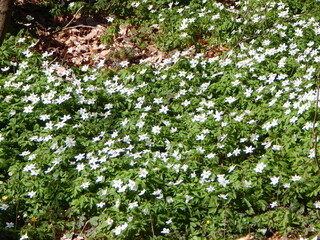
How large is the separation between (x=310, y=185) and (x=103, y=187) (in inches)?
80.3

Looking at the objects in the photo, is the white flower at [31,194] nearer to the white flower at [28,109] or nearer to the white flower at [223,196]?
the white flower at [28,109]

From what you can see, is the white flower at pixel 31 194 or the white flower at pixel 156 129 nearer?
the white flower at pixel 31 194

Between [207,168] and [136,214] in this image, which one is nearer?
[136,214]

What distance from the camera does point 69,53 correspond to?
8398 millimetres

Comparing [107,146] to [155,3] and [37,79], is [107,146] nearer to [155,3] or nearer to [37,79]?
[37,79]

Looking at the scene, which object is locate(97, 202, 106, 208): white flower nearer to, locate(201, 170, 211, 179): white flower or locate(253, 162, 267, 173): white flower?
locate(201, 170, 211, 179): white flower

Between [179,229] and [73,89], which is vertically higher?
[73,89]

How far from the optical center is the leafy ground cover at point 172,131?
4598 mm

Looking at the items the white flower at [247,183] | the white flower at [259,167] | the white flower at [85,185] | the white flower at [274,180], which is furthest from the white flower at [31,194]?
the white flower at [274,180]

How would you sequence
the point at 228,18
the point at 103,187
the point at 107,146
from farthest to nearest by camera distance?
the point at 228,18 → the point at 107,146 → the point at 103,187

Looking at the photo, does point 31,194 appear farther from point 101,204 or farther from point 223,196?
point 223,196

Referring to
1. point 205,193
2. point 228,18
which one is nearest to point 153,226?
point 205,193

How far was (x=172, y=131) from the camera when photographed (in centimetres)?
571

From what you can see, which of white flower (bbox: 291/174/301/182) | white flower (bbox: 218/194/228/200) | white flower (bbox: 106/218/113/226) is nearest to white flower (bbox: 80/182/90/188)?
white flower (bbox: 106/218/113/226)
